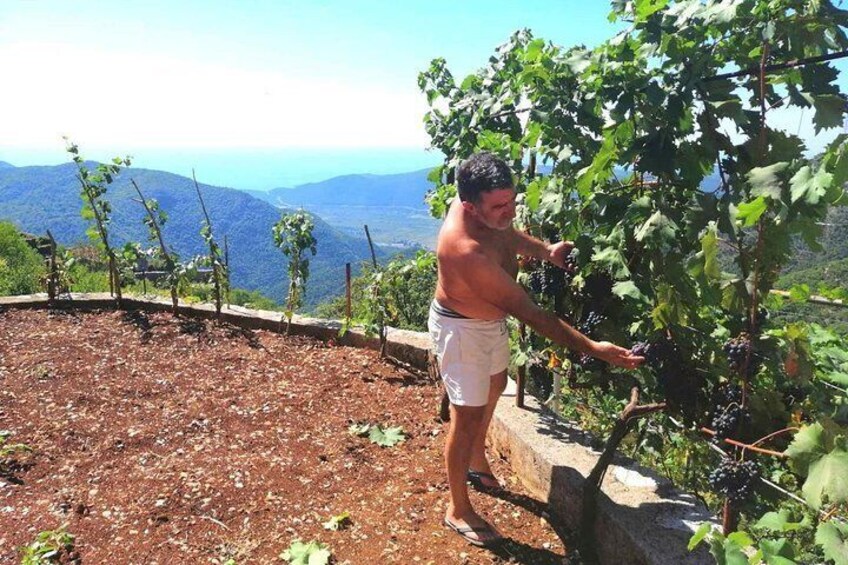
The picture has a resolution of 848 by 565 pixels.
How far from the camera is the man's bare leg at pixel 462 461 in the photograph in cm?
286

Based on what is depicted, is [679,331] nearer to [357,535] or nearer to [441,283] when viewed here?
[441,283]

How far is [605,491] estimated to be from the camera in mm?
2809

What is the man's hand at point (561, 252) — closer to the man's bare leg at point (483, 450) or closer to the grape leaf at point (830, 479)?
the man's bare leg at point (483, 450)

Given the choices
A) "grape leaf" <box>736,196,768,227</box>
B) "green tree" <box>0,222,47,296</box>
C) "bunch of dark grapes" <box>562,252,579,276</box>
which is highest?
"grape leaf" <box>736,196,768,227</box>

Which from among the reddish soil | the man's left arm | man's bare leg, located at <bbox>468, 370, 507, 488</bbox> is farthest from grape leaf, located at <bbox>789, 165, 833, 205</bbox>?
the reddish soil

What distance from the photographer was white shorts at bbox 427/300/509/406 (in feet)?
9.23

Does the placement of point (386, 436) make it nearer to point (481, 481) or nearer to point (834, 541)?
point (481, 481)

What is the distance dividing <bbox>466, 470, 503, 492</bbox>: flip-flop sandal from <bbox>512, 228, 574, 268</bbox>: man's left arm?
3.90ft

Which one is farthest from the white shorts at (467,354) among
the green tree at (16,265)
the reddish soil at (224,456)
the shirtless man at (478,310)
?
the green tree at (16,265)

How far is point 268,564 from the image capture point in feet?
9.15

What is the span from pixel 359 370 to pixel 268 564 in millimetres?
2294

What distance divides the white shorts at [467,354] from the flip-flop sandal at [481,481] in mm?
664

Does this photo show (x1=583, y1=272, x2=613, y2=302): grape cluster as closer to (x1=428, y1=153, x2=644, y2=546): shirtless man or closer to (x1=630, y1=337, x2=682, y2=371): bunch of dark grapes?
(x1=428, y1=153, x2=644, y2=546): shirtless man

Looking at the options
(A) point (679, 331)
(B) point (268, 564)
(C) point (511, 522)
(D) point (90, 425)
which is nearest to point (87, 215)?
(D) point (90, 425)
